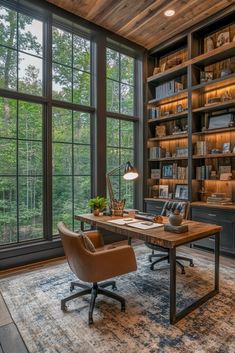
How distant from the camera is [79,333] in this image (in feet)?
6.37

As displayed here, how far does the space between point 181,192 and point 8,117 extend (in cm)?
314

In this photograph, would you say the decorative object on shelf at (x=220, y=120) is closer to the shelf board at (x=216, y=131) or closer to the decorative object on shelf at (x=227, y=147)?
the shelf board at (x=216, y=131)

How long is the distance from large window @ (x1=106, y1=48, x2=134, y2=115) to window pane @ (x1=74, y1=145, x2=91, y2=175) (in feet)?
3.06

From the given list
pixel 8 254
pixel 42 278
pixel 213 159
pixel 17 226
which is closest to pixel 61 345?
pixel 42 278

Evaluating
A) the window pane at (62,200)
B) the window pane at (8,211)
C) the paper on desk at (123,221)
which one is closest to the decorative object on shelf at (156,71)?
the window pane at (62,200)

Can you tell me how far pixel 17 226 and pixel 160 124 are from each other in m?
3.39

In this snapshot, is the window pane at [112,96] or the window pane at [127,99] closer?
the window pane at [112,96]

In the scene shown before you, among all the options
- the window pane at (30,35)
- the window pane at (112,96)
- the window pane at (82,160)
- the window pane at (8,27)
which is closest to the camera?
the window pane at (8,27)

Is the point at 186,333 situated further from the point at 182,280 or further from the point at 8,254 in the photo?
the point at 8,254

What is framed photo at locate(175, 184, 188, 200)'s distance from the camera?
A: 448cm

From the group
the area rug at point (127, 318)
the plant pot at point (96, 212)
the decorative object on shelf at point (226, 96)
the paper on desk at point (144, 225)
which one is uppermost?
the decorative object on shelf at point (226, 96)

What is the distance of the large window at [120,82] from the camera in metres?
4.57

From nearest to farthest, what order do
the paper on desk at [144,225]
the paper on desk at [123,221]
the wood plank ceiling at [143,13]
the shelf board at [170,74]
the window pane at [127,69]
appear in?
1. the paper on desk at [144,225]
2. the paper on desk at [123,221]
3. the wood plank ceiling at [143,13]
4. the shelf board at [170,74]
5. the window pane at [127,69]

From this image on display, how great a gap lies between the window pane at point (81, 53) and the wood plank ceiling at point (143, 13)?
13.9 inches
